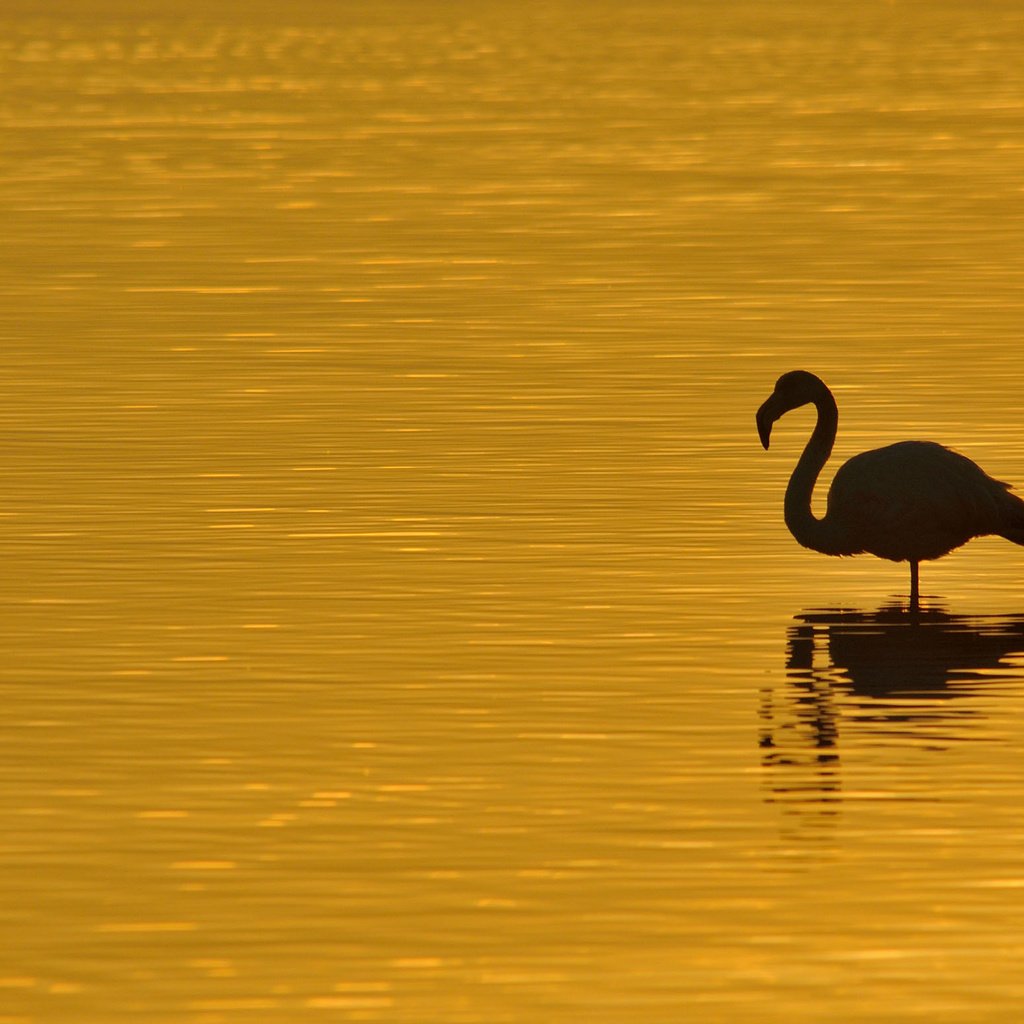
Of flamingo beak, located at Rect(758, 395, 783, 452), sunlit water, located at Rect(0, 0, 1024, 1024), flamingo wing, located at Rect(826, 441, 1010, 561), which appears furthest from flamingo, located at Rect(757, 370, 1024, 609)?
flamingo beak, located at Rect(758, 395, 783, 452)

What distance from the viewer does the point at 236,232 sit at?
44.5m

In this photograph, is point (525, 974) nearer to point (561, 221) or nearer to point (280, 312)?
point (280, 312)

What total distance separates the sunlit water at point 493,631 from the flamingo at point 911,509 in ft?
1.11

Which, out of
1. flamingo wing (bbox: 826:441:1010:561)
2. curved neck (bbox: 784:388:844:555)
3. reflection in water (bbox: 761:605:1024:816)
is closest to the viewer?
reflection in water (bbox: 761:605:1024:816)

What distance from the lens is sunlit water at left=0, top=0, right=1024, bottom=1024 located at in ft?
39.5

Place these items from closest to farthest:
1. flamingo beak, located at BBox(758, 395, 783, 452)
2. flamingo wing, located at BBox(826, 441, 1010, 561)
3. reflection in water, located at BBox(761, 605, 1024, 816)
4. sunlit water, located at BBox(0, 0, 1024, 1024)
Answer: sunlit water, located at BBox(0, 0, 1024, 1024)
reflection in water, located at BBox(761, 605, 1024, 816)
flamingo wing, located at BBox(826, 441, 1010, 561)
flamingo beak, located at BBox(758, 395, 783, 452)

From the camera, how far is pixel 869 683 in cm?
1670

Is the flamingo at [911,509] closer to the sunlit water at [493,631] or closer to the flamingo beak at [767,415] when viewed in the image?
the sunlit water at [493,631]

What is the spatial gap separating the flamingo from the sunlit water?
0.34 metres

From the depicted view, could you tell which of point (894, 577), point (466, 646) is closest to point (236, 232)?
point (894, 577)

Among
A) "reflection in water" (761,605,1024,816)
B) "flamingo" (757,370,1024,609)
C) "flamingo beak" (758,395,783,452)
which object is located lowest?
"reflection in water" (761,605,1024,816)

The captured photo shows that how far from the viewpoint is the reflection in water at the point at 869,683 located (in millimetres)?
14844

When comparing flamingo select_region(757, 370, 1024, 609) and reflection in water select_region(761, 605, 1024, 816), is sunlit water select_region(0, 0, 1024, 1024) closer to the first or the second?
reflection in water select_region(761, 605, 1024, 816)

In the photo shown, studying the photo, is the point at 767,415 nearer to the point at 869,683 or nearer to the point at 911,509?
the point at 911,509
